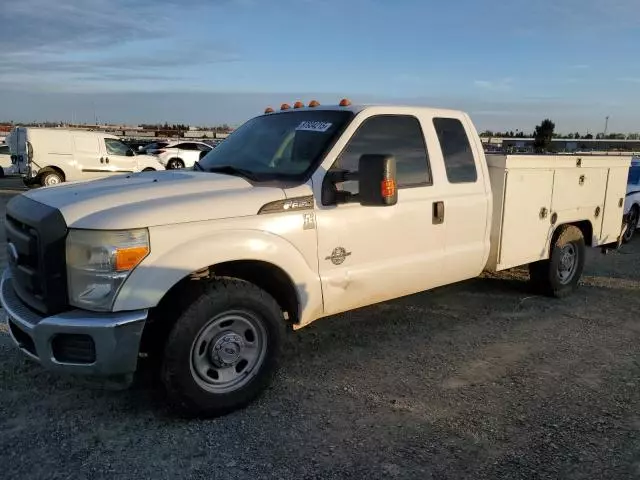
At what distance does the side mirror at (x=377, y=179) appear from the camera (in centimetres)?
354

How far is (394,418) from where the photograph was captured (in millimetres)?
3486

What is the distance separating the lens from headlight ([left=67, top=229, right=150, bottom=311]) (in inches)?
118

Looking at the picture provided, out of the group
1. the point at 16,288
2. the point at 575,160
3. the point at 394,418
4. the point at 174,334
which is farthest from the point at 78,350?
the point at 575,160

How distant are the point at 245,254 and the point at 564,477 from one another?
218cm

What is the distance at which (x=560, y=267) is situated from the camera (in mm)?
6105

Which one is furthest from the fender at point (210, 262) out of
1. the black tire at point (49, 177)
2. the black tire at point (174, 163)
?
the black tire at point (174, 163)

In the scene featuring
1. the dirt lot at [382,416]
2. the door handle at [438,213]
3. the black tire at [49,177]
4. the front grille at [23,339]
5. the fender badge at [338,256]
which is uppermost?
the door handle at [438,213]

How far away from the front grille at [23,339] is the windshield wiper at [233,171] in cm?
174

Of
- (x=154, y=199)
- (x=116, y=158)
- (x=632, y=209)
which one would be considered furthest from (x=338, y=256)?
(x=116, y=158)

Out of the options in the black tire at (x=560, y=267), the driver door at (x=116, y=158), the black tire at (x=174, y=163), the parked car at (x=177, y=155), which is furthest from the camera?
the black tire at (x=174, y=163)

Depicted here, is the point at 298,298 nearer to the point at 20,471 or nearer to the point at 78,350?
the point at 78,350

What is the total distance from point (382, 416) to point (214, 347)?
117 centimetres

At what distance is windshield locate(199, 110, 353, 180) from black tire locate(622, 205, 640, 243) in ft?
27.7

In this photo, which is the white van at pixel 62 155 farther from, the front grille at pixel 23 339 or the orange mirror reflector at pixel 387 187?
the orange mirror reflector at pixel 387 187
